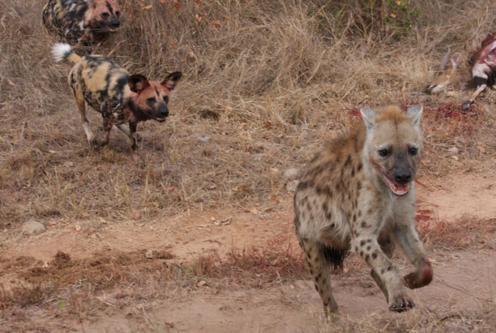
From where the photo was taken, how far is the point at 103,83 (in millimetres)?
7207

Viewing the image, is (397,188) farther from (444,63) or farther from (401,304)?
(444,63)

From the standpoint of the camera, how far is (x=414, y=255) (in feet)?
14.3

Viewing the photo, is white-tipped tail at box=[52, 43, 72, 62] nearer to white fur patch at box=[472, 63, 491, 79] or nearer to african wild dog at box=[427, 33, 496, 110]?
african wild dog at box=[427, 33, 496, 110]

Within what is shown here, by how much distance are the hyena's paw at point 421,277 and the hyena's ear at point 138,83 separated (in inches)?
129

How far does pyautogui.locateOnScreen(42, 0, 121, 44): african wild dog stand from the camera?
8.45 m

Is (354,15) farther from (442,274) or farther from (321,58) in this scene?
(442,274)

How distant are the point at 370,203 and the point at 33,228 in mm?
2903

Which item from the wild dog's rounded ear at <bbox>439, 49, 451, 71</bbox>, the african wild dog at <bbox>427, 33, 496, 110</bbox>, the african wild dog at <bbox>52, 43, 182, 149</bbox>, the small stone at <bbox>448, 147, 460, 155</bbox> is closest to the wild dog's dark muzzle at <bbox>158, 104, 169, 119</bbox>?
the african wild dog at <bbox>52, 43, 182, 149</bbox>

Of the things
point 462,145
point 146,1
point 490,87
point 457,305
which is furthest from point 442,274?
point 146,1

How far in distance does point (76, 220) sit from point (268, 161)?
1.78 m

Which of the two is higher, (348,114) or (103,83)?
(103,83)

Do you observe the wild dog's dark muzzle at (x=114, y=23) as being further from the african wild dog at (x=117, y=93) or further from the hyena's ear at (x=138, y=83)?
the hyena's ear at (x=138, y=83)

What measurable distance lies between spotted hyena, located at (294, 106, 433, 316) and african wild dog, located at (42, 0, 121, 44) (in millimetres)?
4279

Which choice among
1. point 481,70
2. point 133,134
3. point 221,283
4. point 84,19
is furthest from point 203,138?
point 481,70
